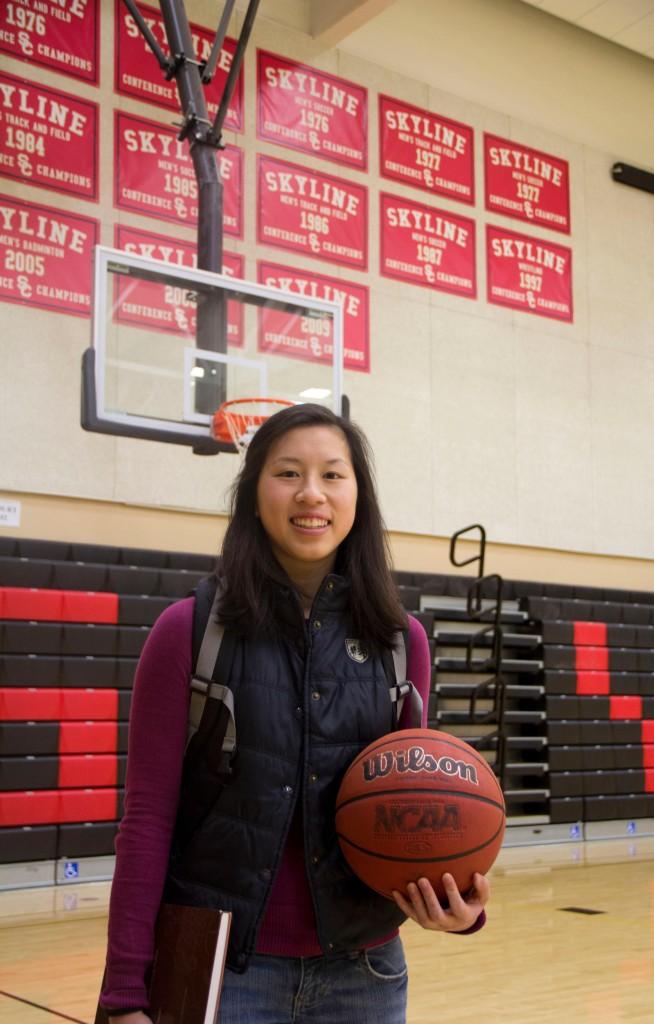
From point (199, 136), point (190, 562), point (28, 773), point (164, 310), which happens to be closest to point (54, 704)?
point (28, 773)

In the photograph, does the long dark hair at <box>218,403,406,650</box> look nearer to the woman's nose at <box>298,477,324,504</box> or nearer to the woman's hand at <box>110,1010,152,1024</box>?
the woman's nose at <box>298,477,324,504</box>

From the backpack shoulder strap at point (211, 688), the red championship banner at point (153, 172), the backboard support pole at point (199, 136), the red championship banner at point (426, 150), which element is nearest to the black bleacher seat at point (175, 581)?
the backboard support pole at point (199, 136)

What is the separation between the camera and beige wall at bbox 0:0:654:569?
717 centimetres

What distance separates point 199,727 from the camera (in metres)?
1.37

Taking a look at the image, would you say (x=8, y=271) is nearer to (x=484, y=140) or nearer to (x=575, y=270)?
(x=484, y=140)

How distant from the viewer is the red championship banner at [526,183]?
9.58 metres

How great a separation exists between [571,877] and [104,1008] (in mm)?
6088

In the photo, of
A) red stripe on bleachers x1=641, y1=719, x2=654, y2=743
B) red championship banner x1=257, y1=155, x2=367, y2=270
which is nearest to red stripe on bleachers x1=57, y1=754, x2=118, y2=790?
red championship banner x1=257, y1=155, x2=367, y2=270

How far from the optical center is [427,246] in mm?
9078

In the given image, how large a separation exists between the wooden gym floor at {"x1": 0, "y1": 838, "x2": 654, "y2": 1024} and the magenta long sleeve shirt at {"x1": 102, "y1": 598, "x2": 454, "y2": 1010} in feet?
8.05

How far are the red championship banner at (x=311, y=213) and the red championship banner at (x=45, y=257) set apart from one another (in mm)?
1433

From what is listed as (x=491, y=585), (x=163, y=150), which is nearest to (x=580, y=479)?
(x=491, y=585)

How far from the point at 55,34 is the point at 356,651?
6.99m

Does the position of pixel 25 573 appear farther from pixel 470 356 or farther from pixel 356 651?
pixel 356 651
